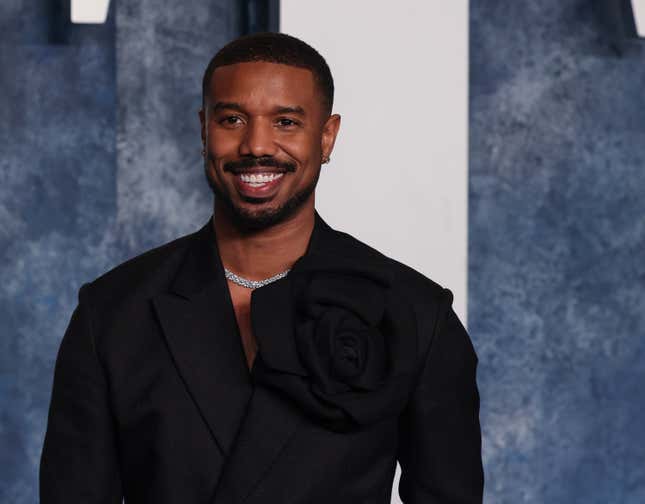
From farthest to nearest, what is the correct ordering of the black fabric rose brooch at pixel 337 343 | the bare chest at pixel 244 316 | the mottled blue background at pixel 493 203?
1. the mottled blue background at pixel 493 203
2. the bare chest at pixel 244 316
3. the black fabric rose brooch at pixel 337 343

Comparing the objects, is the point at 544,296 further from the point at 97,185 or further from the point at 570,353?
the point at 97,185

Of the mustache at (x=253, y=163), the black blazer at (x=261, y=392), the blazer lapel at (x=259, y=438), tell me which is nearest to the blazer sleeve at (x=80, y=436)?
the black blazer at (x=261, y=392)

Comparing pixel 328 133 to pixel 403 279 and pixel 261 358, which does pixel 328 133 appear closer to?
pixel 403 279

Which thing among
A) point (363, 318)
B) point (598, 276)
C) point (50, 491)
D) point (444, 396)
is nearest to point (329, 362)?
point (363, 318)

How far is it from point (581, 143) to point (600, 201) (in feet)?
0.52

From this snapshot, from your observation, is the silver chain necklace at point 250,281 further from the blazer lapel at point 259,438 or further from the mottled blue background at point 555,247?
the mottled blue background at point 555,247

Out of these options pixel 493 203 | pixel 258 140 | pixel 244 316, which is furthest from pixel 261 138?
pixel 493 203

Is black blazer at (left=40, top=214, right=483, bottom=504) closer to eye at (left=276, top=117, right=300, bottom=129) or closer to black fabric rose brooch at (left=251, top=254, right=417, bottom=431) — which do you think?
black fabric rose brooch at (left=251, top=254, right=417, bottom=431)

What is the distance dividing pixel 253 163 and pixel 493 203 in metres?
1.54

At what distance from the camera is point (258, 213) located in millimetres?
1207

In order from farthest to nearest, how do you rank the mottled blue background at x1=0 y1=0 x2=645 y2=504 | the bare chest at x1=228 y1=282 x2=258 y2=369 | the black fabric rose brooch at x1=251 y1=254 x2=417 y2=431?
the mottled blue background at x1=0 y1=0 x2=645 y2=504 < the bare chest at x1=228 y1=282 x2=258 y2=369 < the black fabric rose brooch at x1=251 y1=254 x2=417 y2=431

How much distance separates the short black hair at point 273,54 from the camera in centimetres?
120

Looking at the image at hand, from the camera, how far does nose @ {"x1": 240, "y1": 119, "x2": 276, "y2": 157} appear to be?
1.16 metres

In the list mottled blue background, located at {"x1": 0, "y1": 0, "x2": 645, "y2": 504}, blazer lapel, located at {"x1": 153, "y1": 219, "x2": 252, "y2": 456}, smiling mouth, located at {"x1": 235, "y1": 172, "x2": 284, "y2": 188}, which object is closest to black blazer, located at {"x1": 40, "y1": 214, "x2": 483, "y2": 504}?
blazer lapel, located at {"x1": 153, "y1": 219, "x2": 252, "y2": 456}
